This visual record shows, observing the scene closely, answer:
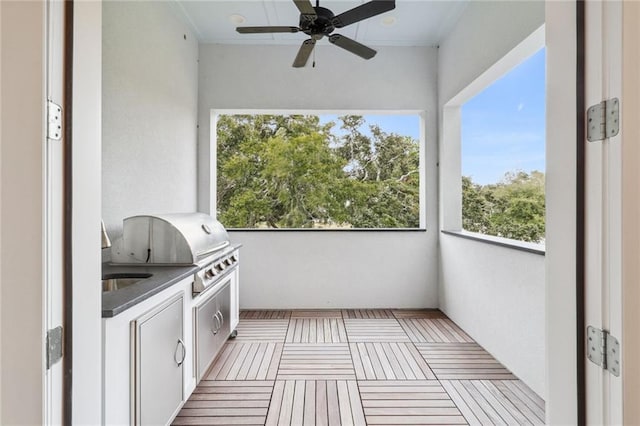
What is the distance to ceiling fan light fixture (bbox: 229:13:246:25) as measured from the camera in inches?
134

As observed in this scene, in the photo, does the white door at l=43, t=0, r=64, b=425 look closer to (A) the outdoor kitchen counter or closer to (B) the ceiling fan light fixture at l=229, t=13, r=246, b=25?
(A) the outdoor kitchen counter

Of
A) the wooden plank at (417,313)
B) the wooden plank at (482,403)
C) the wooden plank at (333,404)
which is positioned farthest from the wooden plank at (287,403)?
the wooden plank at (417,313)

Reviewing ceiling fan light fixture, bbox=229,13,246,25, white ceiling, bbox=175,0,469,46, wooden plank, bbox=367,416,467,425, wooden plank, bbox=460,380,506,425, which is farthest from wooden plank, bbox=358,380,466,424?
ceiling fan light fixture, bbox=229,13,246,25

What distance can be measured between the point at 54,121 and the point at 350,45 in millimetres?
2337

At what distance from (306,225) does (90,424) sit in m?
3.41

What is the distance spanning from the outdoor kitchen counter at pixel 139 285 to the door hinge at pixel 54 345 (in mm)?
522

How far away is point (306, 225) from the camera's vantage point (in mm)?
4219

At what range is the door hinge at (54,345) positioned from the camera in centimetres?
72

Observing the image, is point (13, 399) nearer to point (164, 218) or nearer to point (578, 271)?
point (578, 271)

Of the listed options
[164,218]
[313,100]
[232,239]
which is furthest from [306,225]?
[164,218]

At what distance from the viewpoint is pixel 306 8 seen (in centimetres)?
215

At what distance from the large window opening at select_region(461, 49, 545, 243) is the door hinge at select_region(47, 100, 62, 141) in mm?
2635

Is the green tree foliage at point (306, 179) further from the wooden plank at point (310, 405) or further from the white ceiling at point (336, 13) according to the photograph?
the wooden plank at point (310, 405)

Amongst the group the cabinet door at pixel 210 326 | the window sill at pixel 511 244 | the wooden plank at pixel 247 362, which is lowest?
the wooden plank at pixel 247 362
